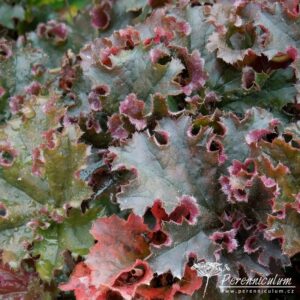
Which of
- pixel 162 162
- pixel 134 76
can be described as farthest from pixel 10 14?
pixel 162 162

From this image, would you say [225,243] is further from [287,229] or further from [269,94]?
[269,94]

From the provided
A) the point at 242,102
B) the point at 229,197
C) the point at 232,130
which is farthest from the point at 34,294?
the point at 242,102

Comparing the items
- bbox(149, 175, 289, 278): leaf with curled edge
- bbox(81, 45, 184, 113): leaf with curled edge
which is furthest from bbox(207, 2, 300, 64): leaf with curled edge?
bbox(149, 175, 289, 278): leaf with curled edge

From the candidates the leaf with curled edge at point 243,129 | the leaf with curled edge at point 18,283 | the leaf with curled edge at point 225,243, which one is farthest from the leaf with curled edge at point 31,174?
the leaf with curled edge at point 243,129

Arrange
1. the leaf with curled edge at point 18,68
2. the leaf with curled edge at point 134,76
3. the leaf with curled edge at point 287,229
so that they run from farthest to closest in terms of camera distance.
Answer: the leaf with curled edge at point 18,68, the leaf with curled edge at point 134,76, the leaf with curled edge at point 287,229

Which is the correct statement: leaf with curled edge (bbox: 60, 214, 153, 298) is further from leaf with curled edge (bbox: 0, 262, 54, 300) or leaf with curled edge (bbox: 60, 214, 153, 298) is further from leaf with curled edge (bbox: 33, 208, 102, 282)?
leaf with curled edge (bbox: 0, 262, 54, 300)

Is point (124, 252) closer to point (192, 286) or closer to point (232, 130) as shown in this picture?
point (192, 286)

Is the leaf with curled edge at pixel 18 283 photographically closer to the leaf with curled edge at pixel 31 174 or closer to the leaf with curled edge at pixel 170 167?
the leaf with curled edge at pixel 31 174
